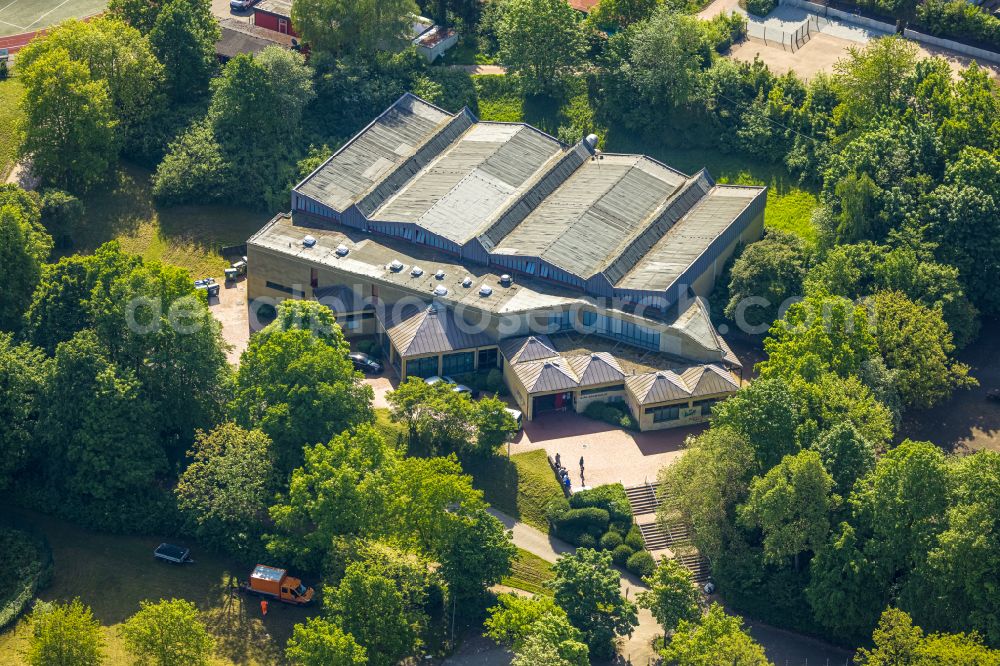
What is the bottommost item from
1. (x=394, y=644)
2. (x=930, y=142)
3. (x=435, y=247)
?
(x=394, y=644)

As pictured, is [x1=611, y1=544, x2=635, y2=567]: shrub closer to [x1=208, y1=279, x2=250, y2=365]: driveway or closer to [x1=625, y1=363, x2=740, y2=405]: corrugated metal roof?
[x1=625, y1=363, x2=740, y2=405]: corrugated metal roof

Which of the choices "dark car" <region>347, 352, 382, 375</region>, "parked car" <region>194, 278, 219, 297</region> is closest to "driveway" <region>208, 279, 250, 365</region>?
"parked car" <region>194, 278, 219, 297</region>

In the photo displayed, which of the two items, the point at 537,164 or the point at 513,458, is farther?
the point at 537,164

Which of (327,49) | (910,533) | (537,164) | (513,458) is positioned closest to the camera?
(910,533)

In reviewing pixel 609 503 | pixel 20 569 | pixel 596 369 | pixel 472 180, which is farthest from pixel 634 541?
pixel 20 569

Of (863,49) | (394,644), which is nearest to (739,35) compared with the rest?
(863,49)

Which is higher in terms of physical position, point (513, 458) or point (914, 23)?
point (914, 23)

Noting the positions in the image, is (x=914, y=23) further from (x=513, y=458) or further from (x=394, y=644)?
(x=394, y=644)
